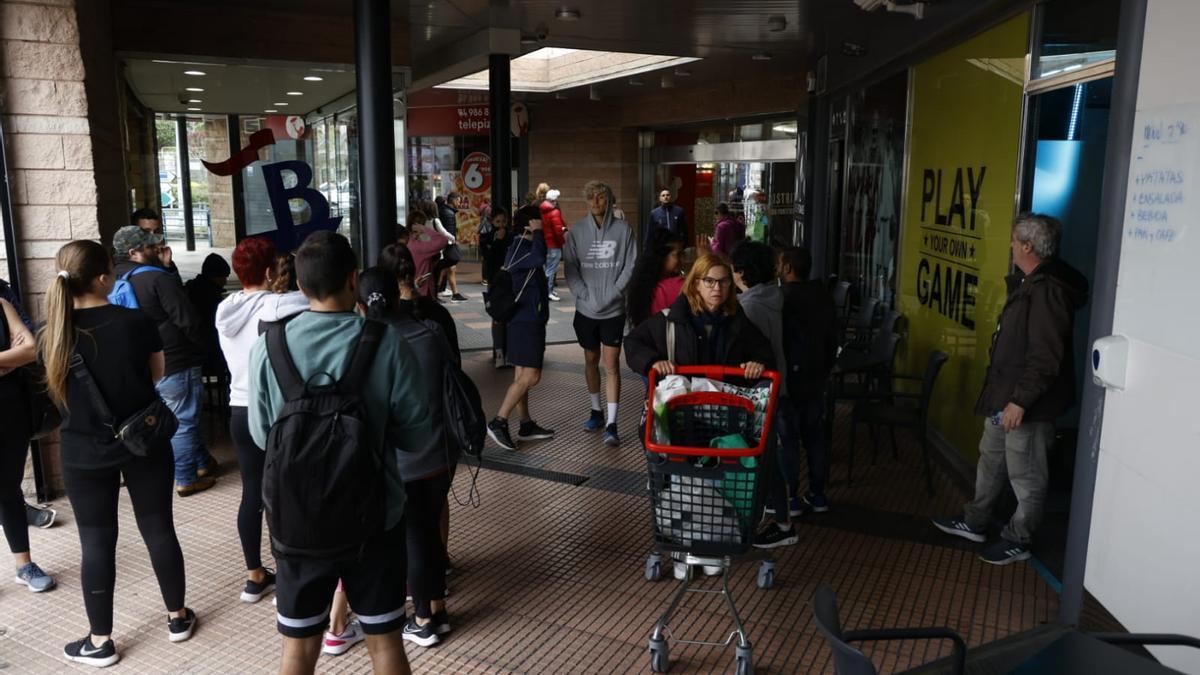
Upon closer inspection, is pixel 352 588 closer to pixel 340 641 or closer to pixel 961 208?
pixel 340 641

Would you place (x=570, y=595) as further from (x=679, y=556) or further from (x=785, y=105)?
(x=785, y=105)

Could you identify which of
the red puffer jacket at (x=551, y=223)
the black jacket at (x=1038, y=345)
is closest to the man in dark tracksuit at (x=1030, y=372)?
the black jacket at (x=1038, y=345)

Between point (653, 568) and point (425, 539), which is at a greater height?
point (425, 539)

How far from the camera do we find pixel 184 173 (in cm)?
830

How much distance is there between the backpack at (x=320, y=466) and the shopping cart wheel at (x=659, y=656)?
1384 mm

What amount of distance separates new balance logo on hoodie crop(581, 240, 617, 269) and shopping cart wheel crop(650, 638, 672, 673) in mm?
3364

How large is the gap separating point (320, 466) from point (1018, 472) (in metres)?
3.44

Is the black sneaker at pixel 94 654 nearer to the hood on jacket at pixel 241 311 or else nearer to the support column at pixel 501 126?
the hood on jacket at pixel 241 311

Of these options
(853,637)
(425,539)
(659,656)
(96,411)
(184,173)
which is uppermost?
(184,173)

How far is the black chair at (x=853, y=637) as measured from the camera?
1.93 m

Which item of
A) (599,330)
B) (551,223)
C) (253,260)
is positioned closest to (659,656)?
(253,260)

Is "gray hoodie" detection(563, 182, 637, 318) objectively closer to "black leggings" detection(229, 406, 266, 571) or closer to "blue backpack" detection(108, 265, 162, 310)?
"blue backpack" detection(108, 265, 162, 310)

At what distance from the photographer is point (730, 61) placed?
13328mm

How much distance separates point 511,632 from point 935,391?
4017 mm
